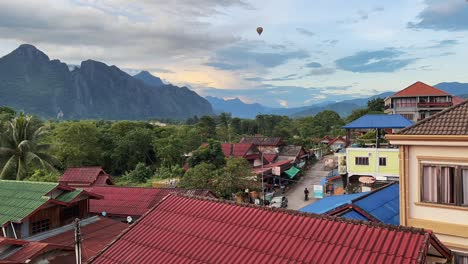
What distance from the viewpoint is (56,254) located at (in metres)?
10.4

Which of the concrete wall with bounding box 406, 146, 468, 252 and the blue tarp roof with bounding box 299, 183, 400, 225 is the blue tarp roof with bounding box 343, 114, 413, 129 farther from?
the concrete wall with bounding box 406, 146, 468, 252

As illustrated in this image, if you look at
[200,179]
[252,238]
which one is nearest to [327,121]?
[200,179]

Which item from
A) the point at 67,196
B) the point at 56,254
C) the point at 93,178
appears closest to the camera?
the point at 56,254

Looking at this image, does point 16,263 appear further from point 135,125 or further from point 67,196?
point 135,125

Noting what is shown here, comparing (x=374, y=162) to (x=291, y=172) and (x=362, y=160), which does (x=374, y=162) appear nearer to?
(x=362, y=160)

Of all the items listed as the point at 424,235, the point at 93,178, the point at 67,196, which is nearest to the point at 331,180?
the point at 93,178

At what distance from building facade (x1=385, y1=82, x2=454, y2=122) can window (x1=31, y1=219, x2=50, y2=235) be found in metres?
47.6

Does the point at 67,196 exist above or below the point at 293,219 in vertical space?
below

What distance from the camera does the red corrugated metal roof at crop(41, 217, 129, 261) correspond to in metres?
11.9

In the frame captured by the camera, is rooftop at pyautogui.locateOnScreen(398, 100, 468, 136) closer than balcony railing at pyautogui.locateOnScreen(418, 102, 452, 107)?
Yes

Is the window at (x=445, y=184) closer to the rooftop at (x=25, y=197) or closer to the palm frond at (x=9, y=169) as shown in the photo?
the rooftop at (x=25, y=197)

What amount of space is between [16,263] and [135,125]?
159 feet

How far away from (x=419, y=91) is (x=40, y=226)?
5061cm

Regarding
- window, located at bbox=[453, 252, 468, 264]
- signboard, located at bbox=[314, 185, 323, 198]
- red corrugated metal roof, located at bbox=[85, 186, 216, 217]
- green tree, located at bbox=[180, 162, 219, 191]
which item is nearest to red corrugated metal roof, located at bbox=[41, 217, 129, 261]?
red corrugated metal roof, located at bbox=[85, 186, 216, 217]
